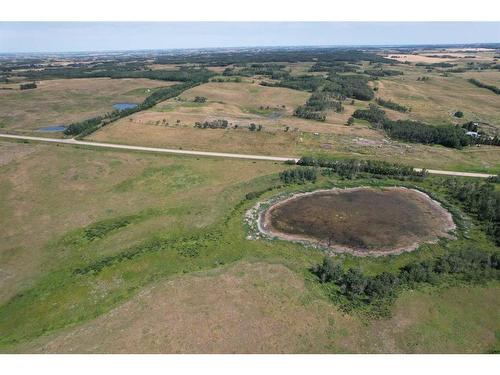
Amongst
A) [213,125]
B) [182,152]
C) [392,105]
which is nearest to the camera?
[182,152]

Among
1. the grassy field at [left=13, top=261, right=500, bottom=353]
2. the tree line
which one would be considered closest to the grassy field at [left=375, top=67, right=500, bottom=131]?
the tree line

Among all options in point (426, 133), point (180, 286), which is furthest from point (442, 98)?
point (180, 286)

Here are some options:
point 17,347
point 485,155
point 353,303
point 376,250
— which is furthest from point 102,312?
point 485,155

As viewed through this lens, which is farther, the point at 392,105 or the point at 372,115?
the point at 392,105

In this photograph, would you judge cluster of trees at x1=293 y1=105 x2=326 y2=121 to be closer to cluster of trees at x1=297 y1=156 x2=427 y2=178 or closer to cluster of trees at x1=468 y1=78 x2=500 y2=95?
cluster of trees at x1=297 y1=156 x2=427 y2=178

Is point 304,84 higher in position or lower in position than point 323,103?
higher

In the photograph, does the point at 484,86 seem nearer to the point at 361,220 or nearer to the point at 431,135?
the point at 431,135
